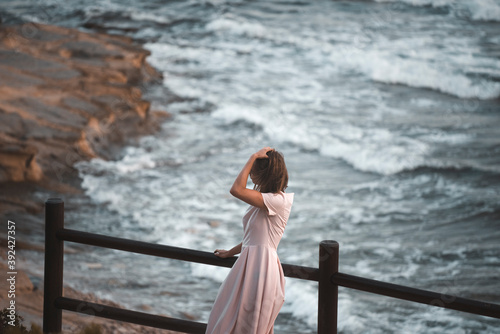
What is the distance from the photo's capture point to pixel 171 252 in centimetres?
344

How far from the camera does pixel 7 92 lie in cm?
1041

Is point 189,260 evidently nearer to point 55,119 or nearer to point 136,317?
point 136,317

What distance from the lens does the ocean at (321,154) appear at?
705cm

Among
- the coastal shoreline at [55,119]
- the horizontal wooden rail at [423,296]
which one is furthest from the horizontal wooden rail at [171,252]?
the coastal shoreline at [55,119]

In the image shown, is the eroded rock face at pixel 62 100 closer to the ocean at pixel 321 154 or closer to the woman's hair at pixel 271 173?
the ocean at pixel 321 154

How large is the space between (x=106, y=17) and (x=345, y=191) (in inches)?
554

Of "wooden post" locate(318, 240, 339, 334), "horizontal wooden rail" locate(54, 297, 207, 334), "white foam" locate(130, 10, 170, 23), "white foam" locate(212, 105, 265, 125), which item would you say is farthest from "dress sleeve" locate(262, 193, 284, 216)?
"white foam" locate(130, 10, 170, 23)

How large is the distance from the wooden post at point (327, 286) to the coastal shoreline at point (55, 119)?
2296 millimetres

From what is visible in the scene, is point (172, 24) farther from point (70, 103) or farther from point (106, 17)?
point (70, 103)

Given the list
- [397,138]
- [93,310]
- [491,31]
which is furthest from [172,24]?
[93,310]

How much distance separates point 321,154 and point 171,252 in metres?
8.57

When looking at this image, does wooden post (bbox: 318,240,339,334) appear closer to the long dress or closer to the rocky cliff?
the long dress

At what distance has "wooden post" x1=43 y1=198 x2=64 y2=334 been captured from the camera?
366 centimetres

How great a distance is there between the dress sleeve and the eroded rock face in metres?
6.08
